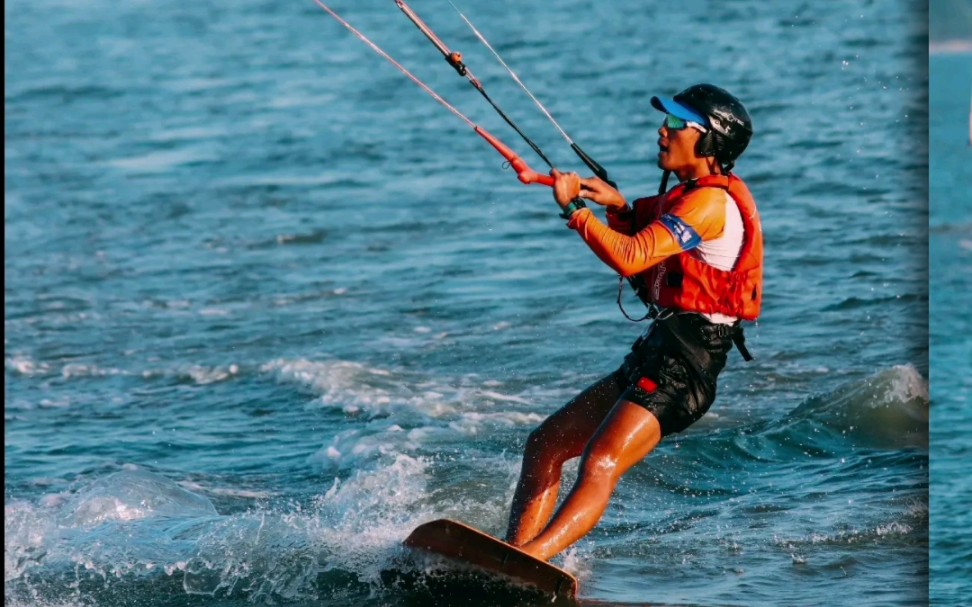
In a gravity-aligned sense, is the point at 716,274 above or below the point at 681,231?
below

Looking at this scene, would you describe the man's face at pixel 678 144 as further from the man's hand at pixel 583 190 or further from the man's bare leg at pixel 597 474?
the man's bare leg at pixel 597 474

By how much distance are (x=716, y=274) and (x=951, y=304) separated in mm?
1226

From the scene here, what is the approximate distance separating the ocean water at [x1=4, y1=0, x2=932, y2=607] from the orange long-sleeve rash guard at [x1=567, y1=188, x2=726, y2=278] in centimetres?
101

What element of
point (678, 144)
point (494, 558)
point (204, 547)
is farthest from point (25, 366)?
point (678, 144)

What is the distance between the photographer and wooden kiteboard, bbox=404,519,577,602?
13.9 ft

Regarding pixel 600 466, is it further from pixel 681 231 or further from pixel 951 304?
pixel 951 304

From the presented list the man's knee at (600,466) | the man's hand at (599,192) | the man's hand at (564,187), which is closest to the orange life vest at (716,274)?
the man's hand at (599,192)

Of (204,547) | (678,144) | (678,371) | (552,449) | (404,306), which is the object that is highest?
(678,144)

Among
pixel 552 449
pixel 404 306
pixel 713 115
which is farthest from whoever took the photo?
pixel 404 306

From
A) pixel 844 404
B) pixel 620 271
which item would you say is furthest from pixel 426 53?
pixel 620 271

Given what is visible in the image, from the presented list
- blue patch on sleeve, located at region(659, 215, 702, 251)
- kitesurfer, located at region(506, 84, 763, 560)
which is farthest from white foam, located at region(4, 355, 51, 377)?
blue patch on sleeve, located at region(659, 215, 702, 251)

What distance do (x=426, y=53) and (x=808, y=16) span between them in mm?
2826

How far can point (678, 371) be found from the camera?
14.4 feet

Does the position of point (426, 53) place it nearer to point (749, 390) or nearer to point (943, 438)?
point (749, 390)
